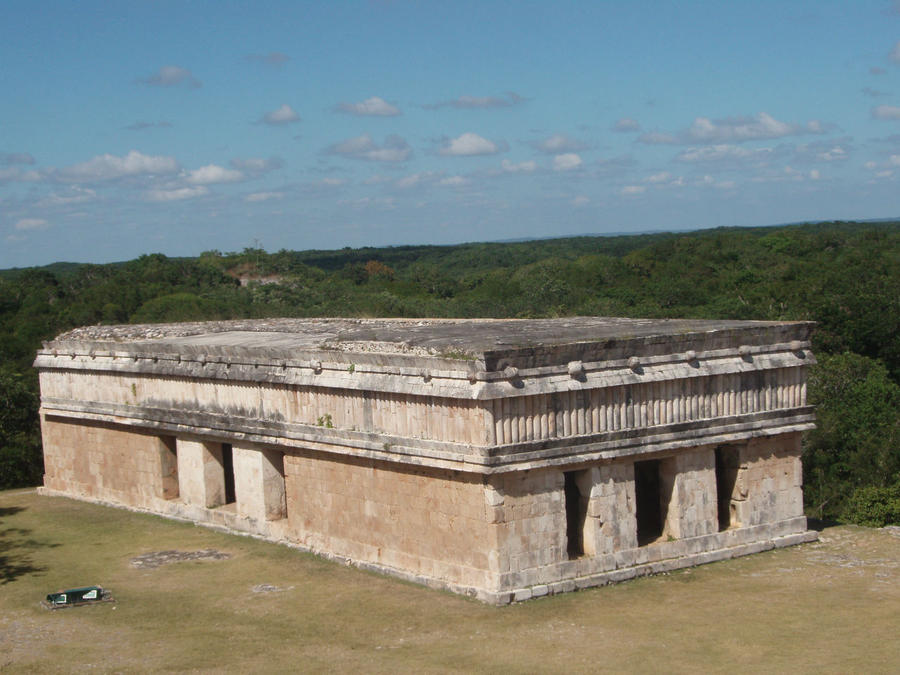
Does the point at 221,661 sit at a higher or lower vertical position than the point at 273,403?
lower

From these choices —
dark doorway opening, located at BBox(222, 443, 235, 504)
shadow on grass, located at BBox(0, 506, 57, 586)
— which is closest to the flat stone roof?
dark doorway opening, located at BBox(222, 443, 235, 504)

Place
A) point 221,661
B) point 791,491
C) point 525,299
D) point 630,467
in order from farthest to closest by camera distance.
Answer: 1. point 525,299
2. point 791,491
3. point 630,467
4. point 221,661

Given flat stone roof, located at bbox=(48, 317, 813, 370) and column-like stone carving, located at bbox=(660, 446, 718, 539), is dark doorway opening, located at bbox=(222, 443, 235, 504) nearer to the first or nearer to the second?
flat stone roof, located at bbox=(48, 317, 813, 370)

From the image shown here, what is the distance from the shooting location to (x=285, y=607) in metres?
12.2

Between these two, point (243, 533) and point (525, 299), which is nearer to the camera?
point (243, 533)

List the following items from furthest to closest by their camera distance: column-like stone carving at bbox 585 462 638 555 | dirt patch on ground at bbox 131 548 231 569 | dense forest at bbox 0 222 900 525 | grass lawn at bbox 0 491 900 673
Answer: dense forest at bbox 0 222 900 525
dirt patch on ground at bbox 131 548 231 569
column-like stone carving at bbox 585 462 638 555
grass lawn at bbox 0 491 900 673

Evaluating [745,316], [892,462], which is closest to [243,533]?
[892,462]

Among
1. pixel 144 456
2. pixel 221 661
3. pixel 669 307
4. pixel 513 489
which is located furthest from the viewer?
pixel 669 307

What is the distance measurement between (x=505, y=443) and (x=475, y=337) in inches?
85.4

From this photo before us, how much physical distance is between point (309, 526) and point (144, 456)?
14.7ft

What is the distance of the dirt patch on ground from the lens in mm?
14438

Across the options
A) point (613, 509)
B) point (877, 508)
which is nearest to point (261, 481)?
point (613, 509)

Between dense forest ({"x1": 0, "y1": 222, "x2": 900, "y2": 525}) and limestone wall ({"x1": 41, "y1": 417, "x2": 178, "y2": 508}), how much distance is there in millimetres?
3493

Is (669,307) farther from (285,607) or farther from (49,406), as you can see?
(285,607)
